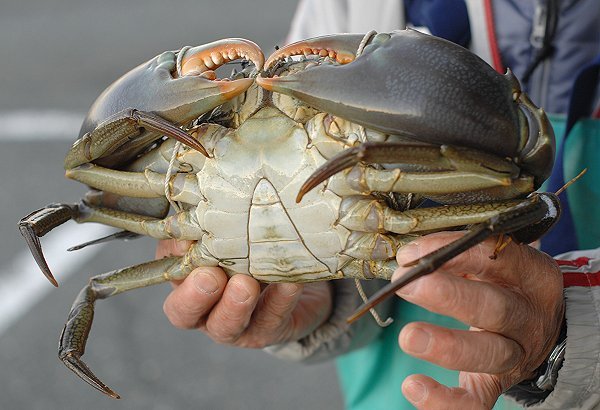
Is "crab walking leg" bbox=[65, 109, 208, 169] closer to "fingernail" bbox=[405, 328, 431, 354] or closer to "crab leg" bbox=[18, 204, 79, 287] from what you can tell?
"crab leg" bbox=[18, 204, 79, 287]

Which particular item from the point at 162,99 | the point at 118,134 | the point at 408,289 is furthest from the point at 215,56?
the point at 408,289

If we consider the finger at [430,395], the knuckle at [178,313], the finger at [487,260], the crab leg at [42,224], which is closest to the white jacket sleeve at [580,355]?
the finger at [487,260]

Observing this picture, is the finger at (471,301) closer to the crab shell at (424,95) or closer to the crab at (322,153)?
the crab at (322,153)

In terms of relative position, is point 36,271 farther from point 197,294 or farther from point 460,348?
point 460,348

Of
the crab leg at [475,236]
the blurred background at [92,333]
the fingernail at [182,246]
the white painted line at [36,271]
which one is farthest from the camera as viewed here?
the white painted line at [36,271]

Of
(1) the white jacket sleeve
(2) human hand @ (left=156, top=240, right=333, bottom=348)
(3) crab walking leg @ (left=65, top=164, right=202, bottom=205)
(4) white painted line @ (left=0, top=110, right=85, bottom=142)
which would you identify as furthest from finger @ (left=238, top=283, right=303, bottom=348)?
(4) white painted line @ (left=0, top=110, right=85, bottom=142)

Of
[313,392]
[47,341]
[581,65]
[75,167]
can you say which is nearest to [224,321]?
[75,167]

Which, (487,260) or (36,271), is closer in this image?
(487,260)

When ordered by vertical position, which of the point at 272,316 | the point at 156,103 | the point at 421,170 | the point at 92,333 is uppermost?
the point at 156,103
